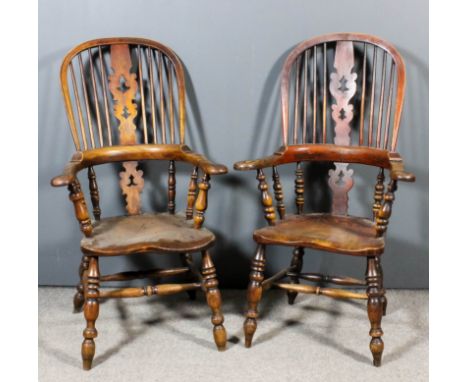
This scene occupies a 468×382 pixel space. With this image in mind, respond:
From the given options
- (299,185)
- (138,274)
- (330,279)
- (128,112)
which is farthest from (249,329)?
(128,112)

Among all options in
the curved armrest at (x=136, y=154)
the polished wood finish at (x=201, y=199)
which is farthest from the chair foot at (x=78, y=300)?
the polished wood finish at (x=201, y=199)

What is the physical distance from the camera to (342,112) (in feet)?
8.14

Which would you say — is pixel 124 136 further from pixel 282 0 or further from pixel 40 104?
pixel 282 0

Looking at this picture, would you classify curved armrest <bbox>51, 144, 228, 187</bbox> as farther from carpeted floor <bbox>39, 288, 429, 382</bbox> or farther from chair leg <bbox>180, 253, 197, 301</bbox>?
carpeted floor <bbox>39, 288, 429, 382</bbox>

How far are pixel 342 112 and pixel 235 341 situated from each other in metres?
1.07

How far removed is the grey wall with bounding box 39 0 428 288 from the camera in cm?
251

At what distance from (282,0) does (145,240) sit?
1224 millimetres

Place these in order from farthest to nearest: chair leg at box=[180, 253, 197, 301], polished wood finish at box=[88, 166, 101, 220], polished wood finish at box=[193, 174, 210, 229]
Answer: chair leg at box=[180, 253, 197, 301]
polished wood finish at box=[88, 166, 101, 220]
polished wood finish at box=[193, 174, 210, 229]

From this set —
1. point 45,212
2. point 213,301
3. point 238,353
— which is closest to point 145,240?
point 213,301

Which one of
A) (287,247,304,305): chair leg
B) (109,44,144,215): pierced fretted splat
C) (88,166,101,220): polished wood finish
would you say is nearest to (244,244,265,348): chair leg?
(287,247,304,305): chair leg

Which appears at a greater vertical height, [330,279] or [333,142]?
[333,142]

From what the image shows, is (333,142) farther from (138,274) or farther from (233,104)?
(138,274)

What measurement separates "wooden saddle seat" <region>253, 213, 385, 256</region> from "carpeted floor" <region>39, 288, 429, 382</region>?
0.43m

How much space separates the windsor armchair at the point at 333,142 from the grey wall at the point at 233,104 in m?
0.11
